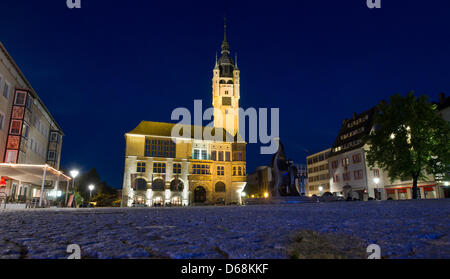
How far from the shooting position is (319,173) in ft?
213

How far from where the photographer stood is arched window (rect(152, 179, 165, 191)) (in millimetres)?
45947

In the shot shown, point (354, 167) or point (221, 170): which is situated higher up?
point (354, 167)

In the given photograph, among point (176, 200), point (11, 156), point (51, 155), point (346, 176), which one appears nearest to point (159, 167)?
point (176, 200)

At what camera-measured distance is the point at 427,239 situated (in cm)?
272

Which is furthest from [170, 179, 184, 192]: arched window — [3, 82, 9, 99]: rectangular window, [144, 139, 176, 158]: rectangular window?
[3, 82, 9, 99]: rectangular window

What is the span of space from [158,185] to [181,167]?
469 cm

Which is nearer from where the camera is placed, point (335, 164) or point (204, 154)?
point (204, 154)

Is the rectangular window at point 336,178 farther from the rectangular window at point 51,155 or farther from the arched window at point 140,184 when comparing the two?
the rectangular window at point 51,155

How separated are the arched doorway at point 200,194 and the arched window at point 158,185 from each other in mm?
6295

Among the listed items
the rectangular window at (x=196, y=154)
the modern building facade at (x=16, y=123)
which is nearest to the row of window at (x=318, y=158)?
the rectangular window at (x=196, y=154)

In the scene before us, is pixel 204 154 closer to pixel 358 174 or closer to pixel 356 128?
pixel 358 174

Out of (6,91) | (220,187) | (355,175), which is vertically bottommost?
(220,187)
